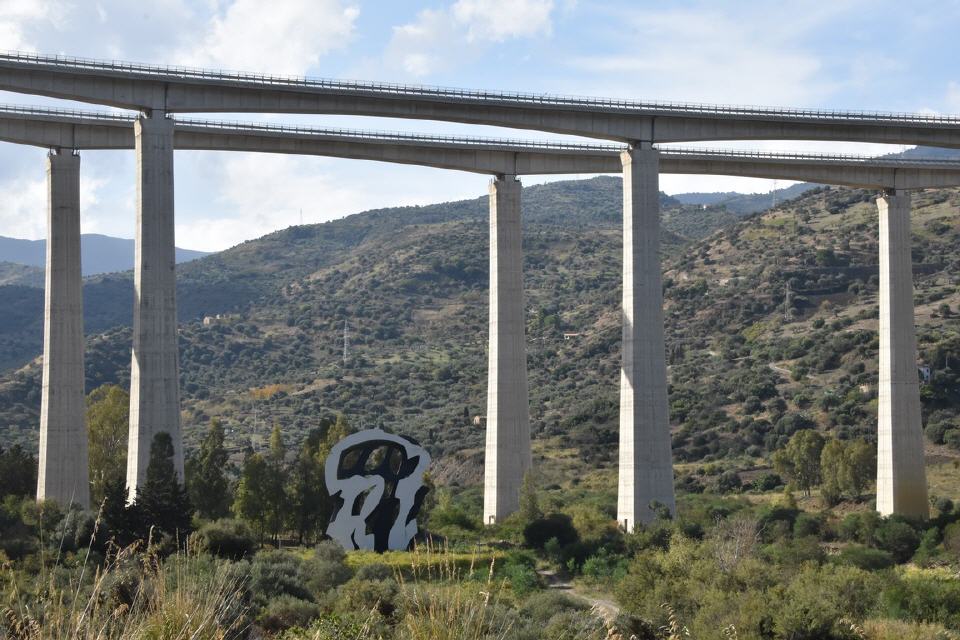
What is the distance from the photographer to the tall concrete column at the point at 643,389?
5684cm

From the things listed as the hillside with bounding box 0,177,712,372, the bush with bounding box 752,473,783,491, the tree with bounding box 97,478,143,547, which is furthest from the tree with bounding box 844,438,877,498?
the hillside with bounding box 0,177,712,372

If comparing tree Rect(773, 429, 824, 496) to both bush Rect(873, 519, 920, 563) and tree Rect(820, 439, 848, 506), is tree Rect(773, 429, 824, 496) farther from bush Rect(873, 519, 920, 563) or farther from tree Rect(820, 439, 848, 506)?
bush Rect(873, 519, 920, 563)

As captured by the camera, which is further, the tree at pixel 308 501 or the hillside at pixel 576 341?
the hillside at pixel 576 341

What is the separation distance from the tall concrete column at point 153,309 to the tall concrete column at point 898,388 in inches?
1240

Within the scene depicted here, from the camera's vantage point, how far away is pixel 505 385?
63.5 meters

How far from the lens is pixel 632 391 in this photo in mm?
57219

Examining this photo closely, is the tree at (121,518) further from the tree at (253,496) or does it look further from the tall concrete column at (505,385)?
the tall concrete column at (505,385)

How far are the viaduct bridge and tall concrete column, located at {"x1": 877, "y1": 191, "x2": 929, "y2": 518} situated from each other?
Answer: 0.07 m

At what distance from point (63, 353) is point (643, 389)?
993 inches

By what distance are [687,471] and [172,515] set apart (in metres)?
44.2

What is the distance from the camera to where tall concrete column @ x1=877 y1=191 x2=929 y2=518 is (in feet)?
202

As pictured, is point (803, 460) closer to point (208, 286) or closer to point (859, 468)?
point (859, 468)

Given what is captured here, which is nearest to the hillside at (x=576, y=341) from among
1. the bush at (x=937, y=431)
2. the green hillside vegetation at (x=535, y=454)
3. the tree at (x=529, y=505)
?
the green hillside vegetation at (x=535, y=454)

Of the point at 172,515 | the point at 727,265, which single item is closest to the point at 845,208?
the point at 727,265
